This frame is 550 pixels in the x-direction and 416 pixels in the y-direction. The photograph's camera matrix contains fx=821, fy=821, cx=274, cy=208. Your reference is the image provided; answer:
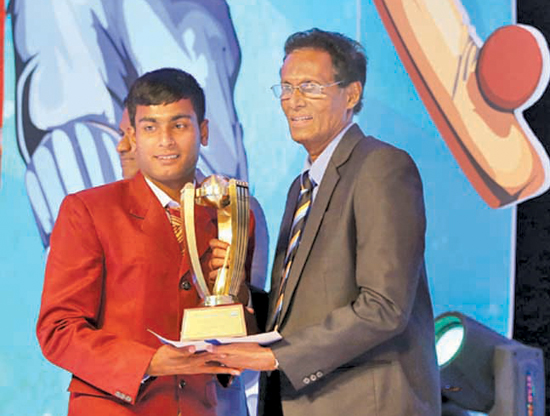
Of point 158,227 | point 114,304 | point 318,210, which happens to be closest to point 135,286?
point 114,304

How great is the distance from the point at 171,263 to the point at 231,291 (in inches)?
9.8

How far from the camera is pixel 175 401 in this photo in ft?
8.27

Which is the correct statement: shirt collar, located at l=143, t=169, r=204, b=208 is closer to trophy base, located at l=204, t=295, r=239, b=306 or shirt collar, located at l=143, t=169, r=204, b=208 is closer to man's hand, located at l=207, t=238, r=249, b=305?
man's hand, located at l=207, t=238, r=249, b=305

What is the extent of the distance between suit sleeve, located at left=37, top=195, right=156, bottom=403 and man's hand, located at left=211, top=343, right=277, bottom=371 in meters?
0.26

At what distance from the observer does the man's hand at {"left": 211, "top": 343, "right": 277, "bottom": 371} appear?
2234mm

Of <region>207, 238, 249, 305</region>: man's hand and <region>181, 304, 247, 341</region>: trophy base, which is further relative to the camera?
<region>207, 238, 249, 305</region>: man's hand

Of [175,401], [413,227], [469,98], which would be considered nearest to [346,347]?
[413,227]

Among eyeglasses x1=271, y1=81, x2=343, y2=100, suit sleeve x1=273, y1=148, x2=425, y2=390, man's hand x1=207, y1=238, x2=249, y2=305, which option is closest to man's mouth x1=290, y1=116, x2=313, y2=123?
eyeglasses x1=271, y1=81, x2=343, y2=100

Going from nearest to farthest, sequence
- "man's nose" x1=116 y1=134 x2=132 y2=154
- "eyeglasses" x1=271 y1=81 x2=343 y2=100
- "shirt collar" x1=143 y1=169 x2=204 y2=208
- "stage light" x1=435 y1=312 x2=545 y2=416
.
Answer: "eyeglasses" x1=271 y1=81 x2=343 y2=100 < "shirt collar" x1=143 y1=169 x2=204 y2=208 < "stage light" x1=435 y1=312 x2=545 y2=416 < "man's nose" x1=116 y1=134 x2=132 y2=154

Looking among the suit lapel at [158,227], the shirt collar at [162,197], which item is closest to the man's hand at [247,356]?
the suit lapel at [158,227]

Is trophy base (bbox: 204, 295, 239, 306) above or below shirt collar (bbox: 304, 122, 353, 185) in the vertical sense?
below

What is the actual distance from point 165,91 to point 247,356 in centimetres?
96

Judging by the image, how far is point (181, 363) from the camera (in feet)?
7.74

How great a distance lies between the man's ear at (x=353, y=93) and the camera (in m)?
2.62
